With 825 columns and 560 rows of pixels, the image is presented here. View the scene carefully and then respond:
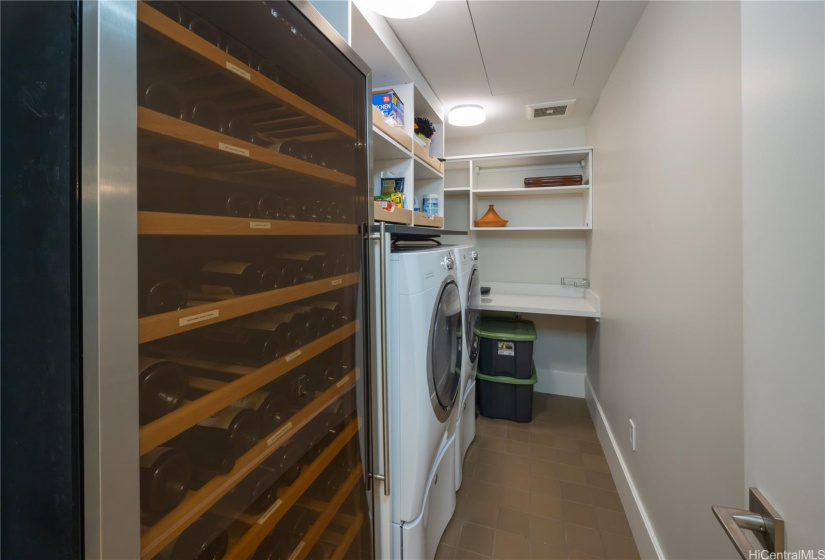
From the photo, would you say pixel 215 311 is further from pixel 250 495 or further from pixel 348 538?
pixel 348 538

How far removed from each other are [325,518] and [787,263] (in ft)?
3.94

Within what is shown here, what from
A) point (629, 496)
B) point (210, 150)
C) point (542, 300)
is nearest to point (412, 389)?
point (210, 150)

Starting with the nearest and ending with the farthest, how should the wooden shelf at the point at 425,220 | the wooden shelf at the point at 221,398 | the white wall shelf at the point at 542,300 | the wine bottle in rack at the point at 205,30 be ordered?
the wooden shelf at the point at 221,398
the wine bottle in rack at the point at 205,30
the wooden shelf at the point at 425,220
the white wall shelf at the point at 542,300

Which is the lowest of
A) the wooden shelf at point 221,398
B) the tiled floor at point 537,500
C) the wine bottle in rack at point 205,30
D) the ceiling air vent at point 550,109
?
the tiled floor at point 537,500

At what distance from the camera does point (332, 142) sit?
1.05m

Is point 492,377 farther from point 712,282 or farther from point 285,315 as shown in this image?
→ point 285,315

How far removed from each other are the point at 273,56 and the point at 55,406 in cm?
80

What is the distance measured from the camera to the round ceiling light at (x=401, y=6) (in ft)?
3.89

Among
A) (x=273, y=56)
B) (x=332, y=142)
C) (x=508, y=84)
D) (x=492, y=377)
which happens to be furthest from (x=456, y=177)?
(x=273, y=56)

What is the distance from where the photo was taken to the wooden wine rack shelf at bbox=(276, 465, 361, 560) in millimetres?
938

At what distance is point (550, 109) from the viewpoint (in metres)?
2.75

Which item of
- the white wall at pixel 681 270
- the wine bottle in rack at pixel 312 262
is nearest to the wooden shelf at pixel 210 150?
the wine bottle in rack at pixel 312 262

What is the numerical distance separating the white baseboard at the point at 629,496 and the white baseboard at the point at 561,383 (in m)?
0.63

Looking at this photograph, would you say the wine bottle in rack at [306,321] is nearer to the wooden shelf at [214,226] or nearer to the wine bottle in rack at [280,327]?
the wine bottle in rack at [280,327]
